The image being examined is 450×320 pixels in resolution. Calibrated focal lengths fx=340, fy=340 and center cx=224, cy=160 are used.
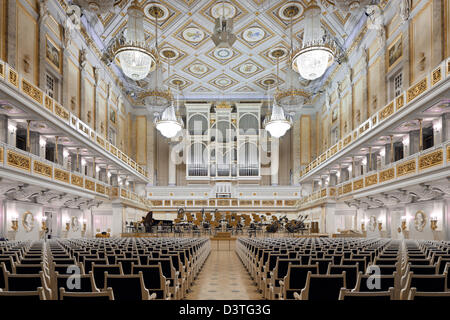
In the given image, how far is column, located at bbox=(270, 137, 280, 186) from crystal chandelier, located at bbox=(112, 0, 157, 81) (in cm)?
1892

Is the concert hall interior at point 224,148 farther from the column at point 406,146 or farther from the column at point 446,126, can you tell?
the column at point 446,126

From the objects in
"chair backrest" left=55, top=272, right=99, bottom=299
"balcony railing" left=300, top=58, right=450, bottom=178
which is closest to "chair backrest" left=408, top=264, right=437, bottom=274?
"chair backrest" left=55, top=272, right=99, bottom=299

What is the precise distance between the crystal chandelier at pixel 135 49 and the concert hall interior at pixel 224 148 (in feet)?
0.24

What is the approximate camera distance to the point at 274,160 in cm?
3044

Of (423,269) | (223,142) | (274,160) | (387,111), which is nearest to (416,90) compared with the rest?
(387,111)

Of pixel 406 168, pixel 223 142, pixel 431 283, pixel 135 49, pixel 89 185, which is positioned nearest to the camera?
pixel 431 283

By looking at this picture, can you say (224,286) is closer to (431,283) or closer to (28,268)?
(28,268)

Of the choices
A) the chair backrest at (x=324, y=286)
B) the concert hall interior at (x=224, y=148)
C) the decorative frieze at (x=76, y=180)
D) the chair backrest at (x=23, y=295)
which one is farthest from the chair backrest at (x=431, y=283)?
the decorative frieze at (x=76, y=180)

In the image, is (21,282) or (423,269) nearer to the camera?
(21,282)

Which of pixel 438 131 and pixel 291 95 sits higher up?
pixel 291 95

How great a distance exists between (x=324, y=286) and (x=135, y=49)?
10.9 meters

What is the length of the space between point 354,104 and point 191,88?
14235 mm

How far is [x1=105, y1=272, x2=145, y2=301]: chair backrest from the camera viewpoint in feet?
10.7

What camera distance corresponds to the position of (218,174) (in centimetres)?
2961
